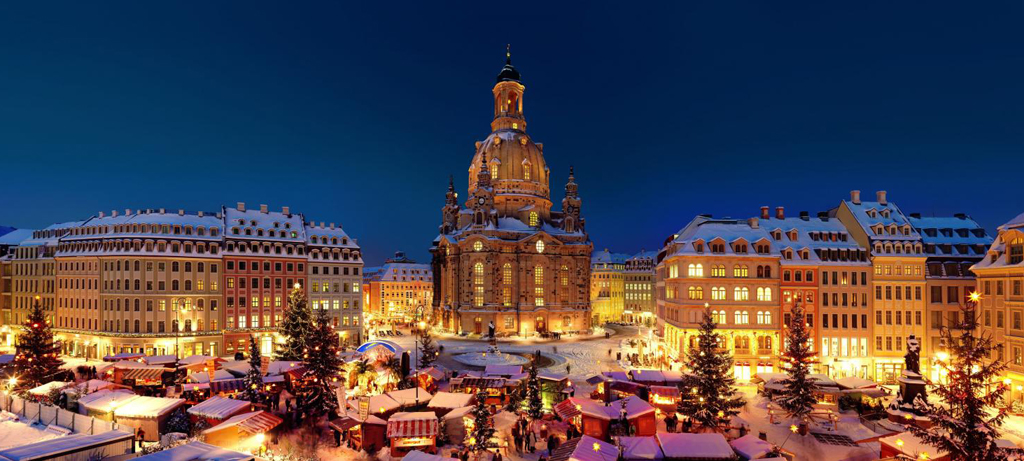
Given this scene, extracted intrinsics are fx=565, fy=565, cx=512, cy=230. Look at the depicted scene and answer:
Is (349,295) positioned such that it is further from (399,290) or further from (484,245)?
(399,290)

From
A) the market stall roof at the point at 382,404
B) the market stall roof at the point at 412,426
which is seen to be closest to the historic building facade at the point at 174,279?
the market stall roof at the point at 382,404

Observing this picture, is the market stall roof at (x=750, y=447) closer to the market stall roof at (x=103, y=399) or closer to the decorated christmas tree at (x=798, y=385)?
the decorated christmas tree at (x=798, y=385)

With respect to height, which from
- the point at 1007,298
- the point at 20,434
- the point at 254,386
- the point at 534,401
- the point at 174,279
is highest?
the point at 174,279

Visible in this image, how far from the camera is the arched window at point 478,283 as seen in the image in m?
99.7

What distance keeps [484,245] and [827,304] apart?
56252 millimetres

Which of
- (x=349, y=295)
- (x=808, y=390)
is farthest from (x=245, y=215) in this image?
(x=808, y=390)

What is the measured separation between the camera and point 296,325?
52.8m

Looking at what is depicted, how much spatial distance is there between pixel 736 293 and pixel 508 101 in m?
74.4

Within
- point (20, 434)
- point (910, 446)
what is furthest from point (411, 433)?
point (910, 446)

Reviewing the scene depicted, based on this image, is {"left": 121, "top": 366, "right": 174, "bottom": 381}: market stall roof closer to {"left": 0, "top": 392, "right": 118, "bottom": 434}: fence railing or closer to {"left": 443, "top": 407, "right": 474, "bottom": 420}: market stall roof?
{"left": 0, "top": 392, "right": 118, "bottom": 434}: fence railing

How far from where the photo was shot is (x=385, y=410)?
36656 millimetres

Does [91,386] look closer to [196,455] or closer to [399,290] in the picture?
[196,455]

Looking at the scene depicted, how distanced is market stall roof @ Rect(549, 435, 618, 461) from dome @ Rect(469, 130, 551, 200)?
261 feet

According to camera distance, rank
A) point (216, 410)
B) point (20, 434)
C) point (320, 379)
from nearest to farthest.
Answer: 1. point (20, 434)
2. point (216, 410)
3. point (320, 379)
